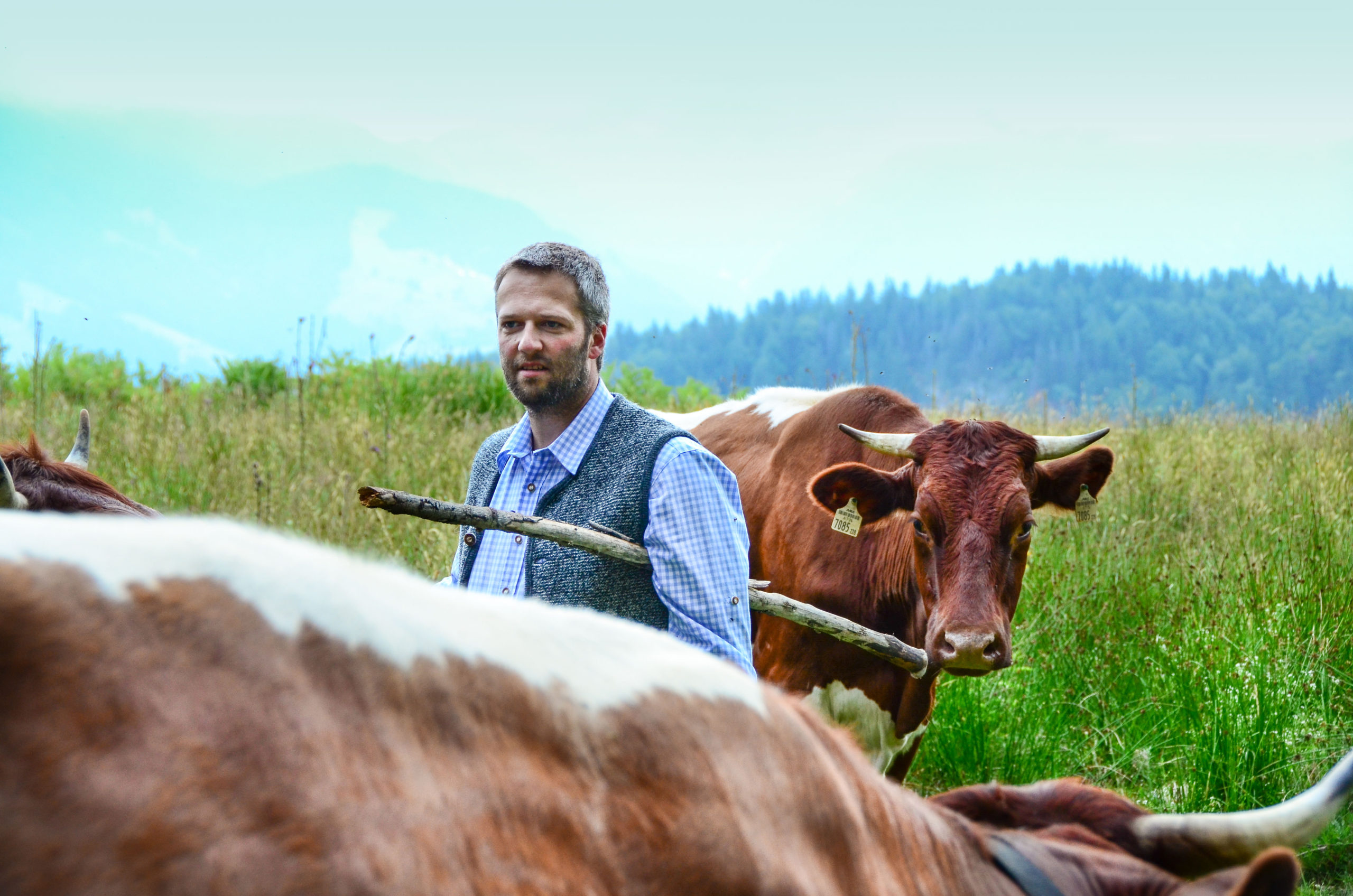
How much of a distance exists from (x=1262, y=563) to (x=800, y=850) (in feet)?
19.8

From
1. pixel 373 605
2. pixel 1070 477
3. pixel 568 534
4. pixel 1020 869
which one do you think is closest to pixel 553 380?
pixel 568 534

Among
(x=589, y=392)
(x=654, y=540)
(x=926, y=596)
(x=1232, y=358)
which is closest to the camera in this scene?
(x=654, y=540)

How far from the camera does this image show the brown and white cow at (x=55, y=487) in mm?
3389

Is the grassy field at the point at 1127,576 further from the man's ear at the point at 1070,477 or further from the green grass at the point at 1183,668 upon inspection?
the man's ear at the point at 1070,477

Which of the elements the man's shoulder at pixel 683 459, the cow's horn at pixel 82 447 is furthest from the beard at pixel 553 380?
the cow's horn at pixel 82 447

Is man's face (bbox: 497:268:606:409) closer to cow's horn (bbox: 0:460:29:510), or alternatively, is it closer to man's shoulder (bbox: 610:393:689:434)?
man's shoulder (bbox: 610:393:689:434)

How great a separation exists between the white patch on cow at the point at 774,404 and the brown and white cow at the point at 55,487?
2943mm

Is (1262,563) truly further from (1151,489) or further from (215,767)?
(215,767)

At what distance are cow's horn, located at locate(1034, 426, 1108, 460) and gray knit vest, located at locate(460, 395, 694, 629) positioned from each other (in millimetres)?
2384

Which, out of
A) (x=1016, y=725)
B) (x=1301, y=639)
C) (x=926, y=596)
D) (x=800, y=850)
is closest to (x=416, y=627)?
(x=800, y=850)

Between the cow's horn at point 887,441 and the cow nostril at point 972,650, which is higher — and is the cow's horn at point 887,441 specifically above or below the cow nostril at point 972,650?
above

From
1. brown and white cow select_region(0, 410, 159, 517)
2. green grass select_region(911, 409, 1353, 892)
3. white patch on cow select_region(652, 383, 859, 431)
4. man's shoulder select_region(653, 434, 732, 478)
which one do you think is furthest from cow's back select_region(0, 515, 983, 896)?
white patch on cow select_region(652, 383, 859, 431)

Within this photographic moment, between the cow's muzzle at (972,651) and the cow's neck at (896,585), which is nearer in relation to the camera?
the cow's muzzle at (972,651)

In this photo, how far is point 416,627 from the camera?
1.08 metres
